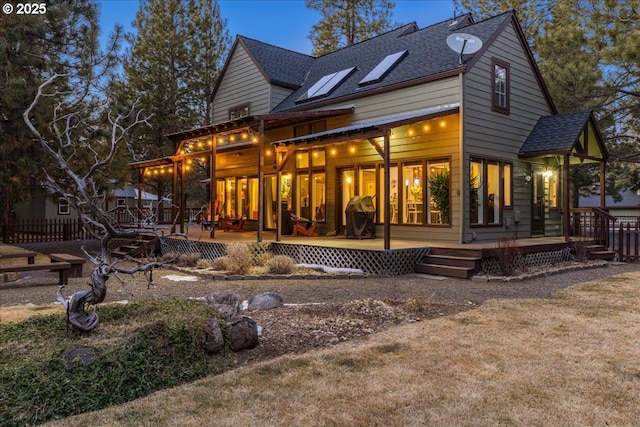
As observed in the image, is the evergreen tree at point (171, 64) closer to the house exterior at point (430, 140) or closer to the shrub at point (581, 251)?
the house exterior at point (430, 140)

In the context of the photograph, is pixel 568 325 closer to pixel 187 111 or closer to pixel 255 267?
pixel 255 267

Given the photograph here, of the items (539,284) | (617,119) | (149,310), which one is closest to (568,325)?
(539,284)

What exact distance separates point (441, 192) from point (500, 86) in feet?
10.9

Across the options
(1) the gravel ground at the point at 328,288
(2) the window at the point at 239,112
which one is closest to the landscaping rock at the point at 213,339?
(1) the gravel ground at the point at 328,288

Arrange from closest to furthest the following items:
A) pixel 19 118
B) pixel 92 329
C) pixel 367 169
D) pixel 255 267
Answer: pixel 92 329 → pixel 255 267 → pixel 19 118 → pixel 367 169

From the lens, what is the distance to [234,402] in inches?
125

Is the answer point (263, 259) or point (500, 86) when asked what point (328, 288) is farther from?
point (500, 86)

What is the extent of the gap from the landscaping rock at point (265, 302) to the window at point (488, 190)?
664 centimetres

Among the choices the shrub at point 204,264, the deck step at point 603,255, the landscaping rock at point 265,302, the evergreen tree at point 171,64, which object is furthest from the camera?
the evergreen tree at point 171,64

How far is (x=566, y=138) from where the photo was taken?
11797mm

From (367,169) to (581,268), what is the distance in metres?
5.70

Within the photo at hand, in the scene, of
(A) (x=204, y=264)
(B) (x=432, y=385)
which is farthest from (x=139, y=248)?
(B) (x=432, y=385)

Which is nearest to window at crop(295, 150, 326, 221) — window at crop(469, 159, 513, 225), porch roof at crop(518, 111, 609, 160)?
window at crop(469, 159, 513, 225)

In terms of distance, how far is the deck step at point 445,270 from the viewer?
914 centimetres
